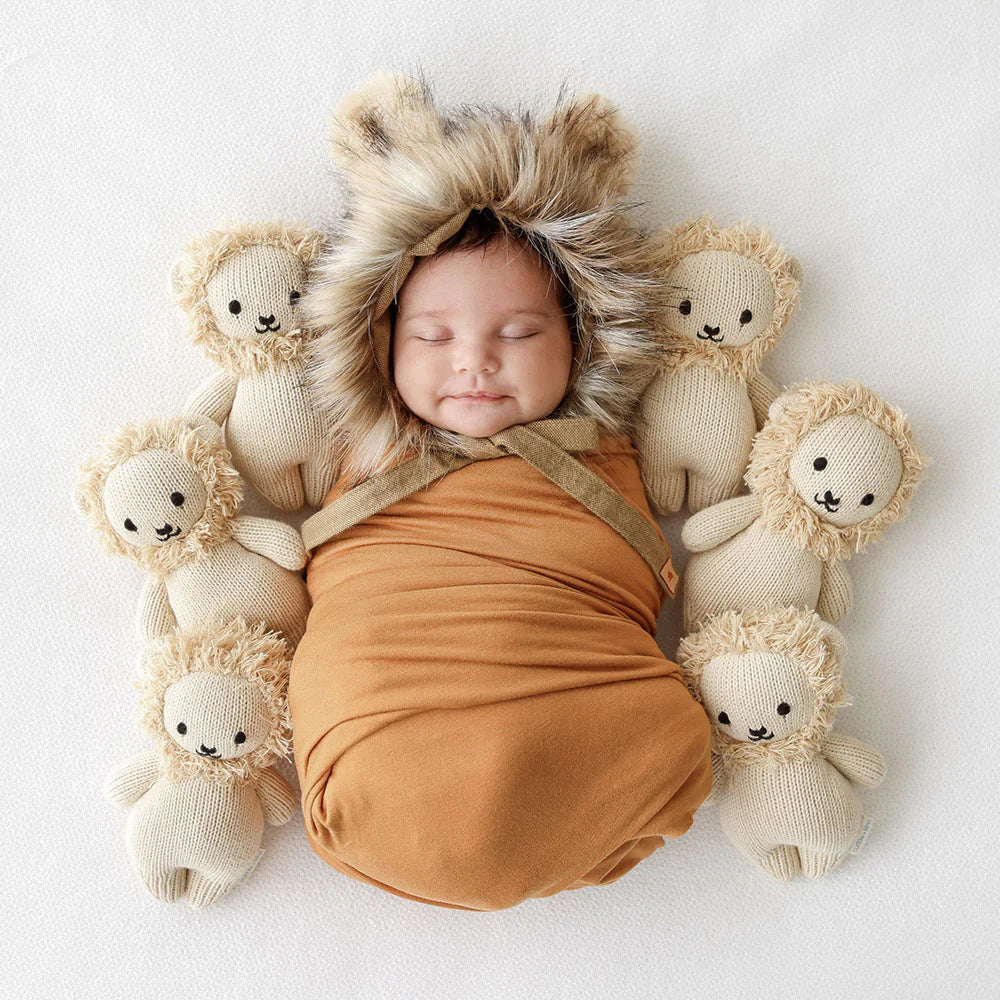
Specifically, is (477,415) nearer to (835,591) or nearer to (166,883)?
(835,591)

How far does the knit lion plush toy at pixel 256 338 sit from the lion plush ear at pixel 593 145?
0.32m

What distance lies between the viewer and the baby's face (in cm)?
109

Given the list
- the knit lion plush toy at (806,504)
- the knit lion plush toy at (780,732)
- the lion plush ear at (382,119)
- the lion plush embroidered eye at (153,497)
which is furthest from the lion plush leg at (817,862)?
the lion plush ear at (382,119)

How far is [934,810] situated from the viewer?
129 centimetres

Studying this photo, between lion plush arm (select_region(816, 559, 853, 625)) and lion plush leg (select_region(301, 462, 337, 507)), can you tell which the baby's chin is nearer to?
lion plush leg (select_region(301, 462, 337, 507))

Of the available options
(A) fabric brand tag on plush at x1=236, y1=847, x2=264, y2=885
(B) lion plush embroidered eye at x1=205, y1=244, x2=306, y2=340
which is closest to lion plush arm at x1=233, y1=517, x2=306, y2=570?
(B) lion plush embroidered eye at x1=205, y1=244, x2=306, y2=340

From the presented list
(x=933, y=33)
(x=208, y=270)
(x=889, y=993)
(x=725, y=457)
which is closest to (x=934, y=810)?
(x=889, y=993)

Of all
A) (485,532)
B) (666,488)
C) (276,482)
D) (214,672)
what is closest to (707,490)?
(666,488)

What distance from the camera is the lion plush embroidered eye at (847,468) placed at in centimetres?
114

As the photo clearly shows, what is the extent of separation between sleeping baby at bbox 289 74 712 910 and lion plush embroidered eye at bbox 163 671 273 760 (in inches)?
A: 2.4

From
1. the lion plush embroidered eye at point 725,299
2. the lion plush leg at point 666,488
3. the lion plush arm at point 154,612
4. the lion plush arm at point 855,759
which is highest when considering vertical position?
the lion plush embroidered eye at point 725,299

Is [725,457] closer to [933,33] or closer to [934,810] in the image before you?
[934,810]

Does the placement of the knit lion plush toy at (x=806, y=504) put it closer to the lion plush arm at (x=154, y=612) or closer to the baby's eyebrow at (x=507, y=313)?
the baby's eyebrow at (x=507, y=313)

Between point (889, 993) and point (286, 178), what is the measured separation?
1366mm
